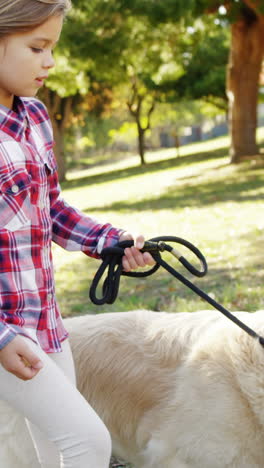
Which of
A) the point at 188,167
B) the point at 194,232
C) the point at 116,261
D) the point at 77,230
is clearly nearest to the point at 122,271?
the point at 116,261

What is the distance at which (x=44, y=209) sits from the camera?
7.88 ft

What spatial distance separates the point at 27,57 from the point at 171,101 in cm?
3635

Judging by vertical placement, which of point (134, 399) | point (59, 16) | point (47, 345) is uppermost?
point (59, 16)

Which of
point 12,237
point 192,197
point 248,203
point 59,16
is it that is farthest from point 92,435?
point 192,197

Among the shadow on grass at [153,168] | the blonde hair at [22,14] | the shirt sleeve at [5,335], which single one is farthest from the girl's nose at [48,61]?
the shadow on grass at [153,168]

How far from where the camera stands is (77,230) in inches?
105

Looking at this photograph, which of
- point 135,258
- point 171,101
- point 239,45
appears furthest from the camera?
point 171,101

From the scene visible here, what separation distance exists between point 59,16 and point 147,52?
86.6 feet

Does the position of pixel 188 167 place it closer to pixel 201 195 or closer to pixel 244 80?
pixel 244 80

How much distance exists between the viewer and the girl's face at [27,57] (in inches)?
85.3

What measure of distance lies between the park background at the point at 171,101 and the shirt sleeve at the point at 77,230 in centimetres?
301

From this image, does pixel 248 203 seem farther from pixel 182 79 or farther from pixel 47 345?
pixel 182 79

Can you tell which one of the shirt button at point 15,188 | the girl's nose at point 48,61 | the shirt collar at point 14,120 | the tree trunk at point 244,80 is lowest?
the tree trunk at point 244,80

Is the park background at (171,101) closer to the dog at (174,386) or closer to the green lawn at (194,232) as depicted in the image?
the green lawn at (194,232)
